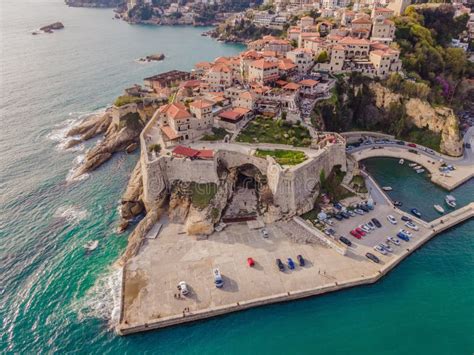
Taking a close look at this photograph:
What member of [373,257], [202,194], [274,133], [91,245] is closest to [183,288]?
[202,194]

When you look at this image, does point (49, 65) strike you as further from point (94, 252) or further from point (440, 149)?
point (440, 149)

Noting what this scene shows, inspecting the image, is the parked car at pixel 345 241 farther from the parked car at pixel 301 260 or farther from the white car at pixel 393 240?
the parked car at pixel 301 260

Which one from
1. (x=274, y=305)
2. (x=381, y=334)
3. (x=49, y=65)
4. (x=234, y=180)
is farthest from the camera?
(x=49, y=65)

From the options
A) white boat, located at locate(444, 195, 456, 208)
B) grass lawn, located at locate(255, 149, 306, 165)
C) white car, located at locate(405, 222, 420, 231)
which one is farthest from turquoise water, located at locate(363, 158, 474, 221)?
grass lawn, located at locate(255, 149, 306, 165)

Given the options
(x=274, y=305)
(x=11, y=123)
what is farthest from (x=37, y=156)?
(x=274, y=305)

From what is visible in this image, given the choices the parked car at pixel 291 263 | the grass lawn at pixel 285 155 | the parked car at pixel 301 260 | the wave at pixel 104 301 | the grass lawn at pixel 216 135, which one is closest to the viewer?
the wave at pixel 104 301

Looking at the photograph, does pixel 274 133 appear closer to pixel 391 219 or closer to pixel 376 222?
pixel 376 222

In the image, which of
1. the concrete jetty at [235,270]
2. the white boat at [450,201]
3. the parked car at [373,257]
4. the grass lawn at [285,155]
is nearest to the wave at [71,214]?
the concrete jetty at [235,270]
